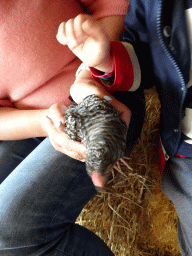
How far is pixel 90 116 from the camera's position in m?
0.38

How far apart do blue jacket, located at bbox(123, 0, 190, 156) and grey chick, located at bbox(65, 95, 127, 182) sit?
195mm

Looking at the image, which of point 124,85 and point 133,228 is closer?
point 124,85

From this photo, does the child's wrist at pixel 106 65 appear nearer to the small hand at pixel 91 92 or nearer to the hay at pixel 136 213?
the small hand at pixel 91 92

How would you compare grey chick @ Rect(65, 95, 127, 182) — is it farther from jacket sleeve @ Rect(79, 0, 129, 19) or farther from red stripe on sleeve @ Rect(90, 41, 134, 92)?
jacket sleeve @ Rect(79, 0, 129, 19)

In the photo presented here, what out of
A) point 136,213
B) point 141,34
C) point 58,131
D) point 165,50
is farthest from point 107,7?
point 136,213

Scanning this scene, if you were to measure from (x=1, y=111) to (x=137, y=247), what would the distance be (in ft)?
2.44

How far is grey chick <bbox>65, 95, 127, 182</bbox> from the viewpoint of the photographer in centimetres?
32

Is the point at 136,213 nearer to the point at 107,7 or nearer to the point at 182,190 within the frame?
the point at 182,190

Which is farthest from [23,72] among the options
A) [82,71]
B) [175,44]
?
[175,44]

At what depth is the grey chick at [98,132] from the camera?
12.7 inches

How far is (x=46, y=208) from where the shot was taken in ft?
1.95

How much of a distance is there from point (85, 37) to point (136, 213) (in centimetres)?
75

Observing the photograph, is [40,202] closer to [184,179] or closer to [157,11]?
[184,179]

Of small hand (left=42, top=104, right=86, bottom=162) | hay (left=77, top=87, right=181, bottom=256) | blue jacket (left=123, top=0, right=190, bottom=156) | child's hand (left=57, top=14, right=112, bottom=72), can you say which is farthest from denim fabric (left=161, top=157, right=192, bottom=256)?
child's hand (left=57, top=14, right=112, bottom=72)
